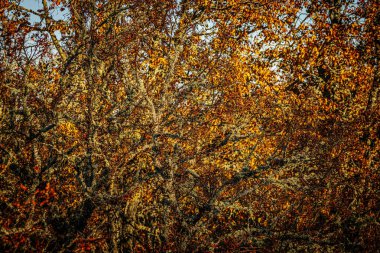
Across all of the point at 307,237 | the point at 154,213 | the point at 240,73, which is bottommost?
the point at 307,237

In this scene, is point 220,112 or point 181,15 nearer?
point 181,15

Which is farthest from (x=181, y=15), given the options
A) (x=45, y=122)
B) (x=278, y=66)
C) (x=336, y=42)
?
(x=336, y=42)

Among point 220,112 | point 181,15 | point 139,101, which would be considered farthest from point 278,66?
point 139,101

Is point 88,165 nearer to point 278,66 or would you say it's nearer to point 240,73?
point 240,73

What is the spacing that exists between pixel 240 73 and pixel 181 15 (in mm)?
5756

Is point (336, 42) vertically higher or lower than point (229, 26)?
lower

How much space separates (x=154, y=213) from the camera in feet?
25.6

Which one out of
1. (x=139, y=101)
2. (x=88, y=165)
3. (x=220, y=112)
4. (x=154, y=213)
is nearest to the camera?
(x=88, y=165)

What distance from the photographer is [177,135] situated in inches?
241

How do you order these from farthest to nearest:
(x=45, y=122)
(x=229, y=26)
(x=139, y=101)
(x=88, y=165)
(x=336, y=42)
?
(x=336, y=42) < (x=229, y=26) < (x=45, y=122) < (x=139, y=101) < (x=88, y=165)

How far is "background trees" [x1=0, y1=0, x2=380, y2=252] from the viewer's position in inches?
241

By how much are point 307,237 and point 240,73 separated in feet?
29.0

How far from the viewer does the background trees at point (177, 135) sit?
20.1 ft

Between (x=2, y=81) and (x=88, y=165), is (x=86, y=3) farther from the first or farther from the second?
(x=88, y=165)
